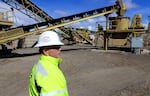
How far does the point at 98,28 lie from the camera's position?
24.8m

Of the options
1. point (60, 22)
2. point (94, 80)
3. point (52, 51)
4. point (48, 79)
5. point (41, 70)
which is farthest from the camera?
point (60, 22)

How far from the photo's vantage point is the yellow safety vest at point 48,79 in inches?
92.0

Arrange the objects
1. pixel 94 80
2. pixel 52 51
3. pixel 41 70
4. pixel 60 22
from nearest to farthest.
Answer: pixel 41 70
pixel 52 51
pixel 94 80
pixel 60 22

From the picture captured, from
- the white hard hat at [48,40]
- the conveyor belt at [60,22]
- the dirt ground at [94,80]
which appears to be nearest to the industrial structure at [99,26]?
the conveyor belt at [60,22]

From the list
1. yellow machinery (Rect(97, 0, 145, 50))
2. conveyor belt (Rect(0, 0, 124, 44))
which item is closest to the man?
conveyor belt (Rect(0, 0, 124, 44))

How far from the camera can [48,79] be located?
7.70 ft

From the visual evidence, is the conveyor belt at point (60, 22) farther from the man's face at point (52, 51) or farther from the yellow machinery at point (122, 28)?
the man's face at point (52, 51)

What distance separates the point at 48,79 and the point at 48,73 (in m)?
0.07

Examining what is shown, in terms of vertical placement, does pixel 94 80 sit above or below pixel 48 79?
below

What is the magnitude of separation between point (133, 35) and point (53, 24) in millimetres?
6810

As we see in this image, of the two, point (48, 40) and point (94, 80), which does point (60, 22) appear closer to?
→ point (94, 80)

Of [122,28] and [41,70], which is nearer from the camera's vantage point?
[41,70]

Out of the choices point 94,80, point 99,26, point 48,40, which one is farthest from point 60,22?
point 48,40

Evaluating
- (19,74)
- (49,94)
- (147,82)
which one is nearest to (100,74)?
(147,82)
